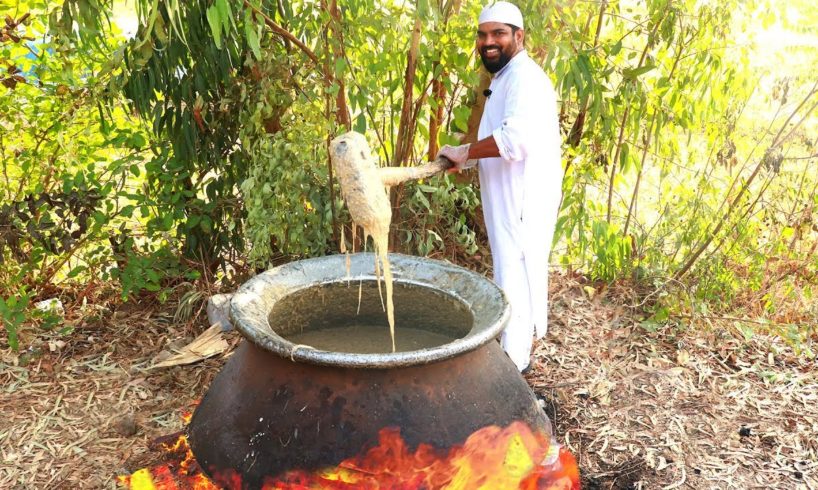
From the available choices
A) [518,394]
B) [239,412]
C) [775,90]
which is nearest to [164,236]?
[239,412]

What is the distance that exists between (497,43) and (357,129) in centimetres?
76

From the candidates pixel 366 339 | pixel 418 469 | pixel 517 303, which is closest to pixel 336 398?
pixel 418 469

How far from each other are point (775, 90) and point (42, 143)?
415 cm

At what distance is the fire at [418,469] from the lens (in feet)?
6.77

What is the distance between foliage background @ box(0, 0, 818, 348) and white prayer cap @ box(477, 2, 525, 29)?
10cm

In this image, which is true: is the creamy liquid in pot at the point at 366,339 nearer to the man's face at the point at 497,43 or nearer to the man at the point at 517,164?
the man at the point at 517,164

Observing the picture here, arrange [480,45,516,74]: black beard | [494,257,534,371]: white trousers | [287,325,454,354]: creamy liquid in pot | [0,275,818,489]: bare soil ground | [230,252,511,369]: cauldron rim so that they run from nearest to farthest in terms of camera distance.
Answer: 1. [230,252,511,369]: cauldron rim
2. [287,325,454,354]: creamy liquid in pot
3. [0,275,818,489]: bare soil ground
4. [480,45,516,74]: black beard
5. [494,257,534,371]: white trousers

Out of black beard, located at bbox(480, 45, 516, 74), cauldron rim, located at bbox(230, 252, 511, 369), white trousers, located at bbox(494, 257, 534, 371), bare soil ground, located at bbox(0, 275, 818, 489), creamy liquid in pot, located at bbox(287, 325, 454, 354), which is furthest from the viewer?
white trousers, located at bbox(494, 257, 534, 371)

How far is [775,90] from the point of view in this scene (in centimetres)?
386

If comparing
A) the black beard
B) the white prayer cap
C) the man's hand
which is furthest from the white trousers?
the white prayer cap

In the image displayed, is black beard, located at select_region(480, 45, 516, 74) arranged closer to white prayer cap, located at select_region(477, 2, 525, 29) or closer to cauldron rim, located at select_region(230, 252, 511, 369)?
white prayer cap, located at select_region(477, 2, 525, 29)

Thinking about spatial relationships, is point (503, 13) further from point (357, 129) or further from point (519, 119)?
point (357, 129)

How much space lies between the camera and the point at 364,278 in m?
2.76

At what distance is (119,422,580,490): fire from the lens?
206cm
